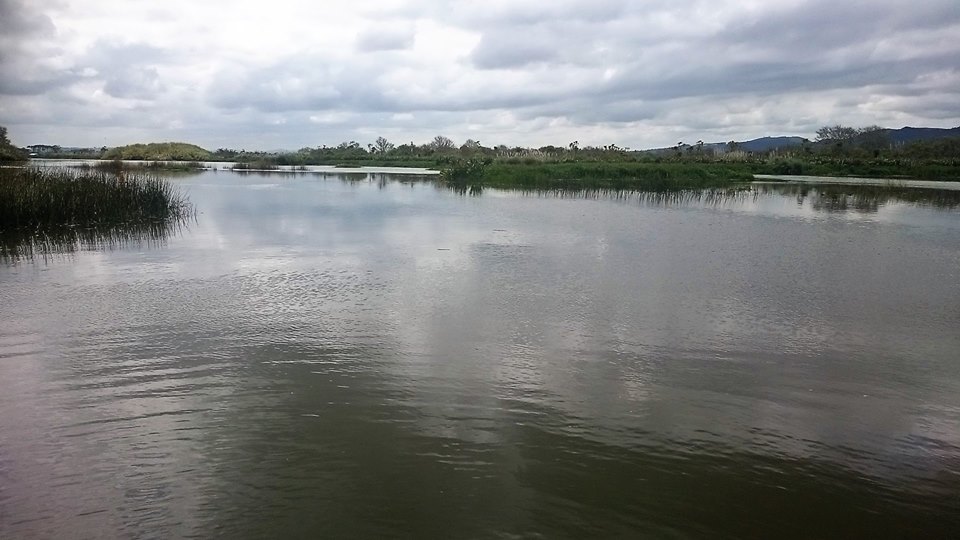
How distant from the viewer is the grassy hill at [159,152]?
87.9 metres

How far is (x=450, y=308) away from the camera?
945cm

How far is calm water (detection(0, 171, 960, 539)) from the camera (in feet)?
14.4

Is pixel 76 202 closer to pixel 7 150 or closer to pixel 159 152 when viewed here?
pixel 7 150

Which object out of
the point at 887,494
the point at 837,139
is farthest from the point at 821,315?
the point at 837,139

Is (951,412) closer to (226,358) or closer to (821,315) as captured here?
(821,315)

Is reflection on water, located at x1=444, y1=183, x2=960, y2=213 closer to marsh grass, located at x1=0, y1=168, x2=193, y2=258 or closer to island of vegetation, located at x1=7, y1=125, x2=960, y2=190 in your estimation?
island of vegetation, located at x1=7, y1=125, x2=960, y2=190

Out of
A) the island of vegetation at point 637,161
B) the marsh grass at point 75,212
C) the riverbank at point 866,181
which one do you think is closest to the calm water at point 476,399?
the marsh grass at point 75,212

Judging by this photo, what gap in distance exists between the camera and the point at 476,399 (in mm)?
6078

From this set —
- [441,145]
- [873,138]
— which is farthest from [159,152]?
[873,138]

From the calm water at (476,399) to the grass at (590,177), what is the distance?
25.6m

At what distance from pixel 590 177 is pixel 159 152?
256ft

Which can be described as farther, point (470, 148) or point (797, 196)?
point (470, 148)

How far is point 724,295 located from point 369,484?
778 cm

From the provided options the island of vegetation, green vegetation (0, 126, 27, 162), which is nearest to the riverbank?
the island of vegetation
